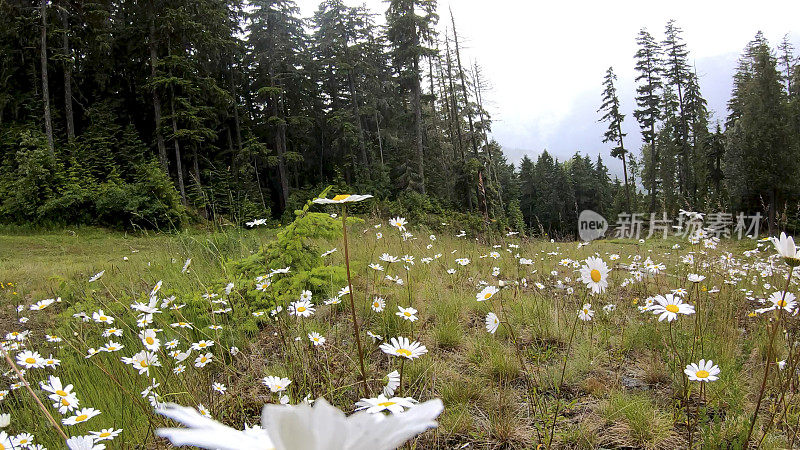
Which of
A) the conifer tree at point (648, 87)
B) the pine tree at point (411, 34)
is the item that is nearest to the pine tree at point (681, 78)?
the conifer tree at point (648, 87)

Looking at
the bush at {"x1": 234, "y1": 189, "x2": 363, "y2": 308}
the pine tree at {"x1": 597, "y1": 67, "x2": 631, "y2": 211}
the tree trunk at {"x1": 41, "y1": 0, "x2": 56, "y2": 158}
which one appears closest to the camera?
the bush at {"x1": 234, "y1": 189, "x2": 363, "y2": 308}

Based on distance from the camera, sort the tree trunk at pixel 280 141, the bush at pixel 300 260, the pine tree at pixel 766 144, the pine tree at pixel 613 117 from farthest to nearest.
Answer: the pine tree at pixel 613 117, the pine tree at pixel 766 144, the tree trunk at pixel 280 141, the bush at pixel 300 260

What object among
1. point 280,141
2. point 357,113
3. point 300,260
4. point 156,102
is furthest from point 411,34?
point 300,260

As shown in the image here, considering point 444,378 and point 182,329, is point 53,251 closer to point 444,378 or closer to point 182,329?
point 182,329

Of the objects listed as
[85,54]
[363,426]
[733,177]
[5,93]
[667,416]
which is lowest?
[667,416]

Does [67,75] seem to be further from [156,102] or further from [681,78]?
[681,78]

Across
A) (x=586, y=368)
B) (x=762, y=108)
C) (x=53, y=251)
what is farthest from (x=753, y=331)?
(x=762, y=108)

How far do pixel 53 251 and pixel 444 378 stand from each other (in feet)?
34.1

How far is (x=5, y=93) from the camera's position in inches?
620

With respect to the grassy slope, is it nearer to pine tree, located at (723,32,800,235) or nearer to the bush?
the bush

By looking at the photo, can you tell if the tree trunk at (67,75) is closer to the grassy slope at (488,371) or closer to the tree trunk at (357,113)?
the tree trunk at (357,113)

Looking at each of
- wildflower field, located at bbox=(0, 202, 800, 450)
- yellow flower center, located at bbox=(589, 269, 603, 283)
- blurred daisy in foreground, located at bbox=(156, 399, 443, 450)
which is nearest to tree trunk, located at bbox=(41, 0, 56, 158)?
wildflower field, located at bbox=(0, 202, 800, 450)

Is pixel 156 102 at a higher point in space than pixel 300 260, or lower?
higher

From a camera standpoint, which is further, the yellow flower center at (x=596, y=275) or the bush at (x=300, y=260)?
the bush at (x=300, y=260)
